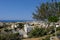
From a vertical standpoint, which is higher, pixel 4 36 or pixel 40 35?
pixel 4 36

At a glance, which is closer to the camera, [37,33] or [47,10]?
[37,33]

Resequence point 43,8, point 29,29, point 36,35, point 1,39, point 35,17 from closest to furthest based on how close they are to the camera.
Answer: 1. point 1,39
2. point 36,35
3. point 29,29
4. point 43,8
5. point 35,17

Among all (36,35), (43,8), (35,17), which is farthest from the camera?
(35,17)

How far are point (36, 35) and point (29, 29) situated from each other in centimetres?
340

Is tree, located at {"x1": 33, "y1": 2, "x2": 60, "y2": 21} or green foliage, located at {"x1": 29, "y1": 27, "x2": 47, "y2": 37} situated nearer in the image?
green foliage, located at {"x1": 29, "y1": 27, "x2": 47, "y2": 37}

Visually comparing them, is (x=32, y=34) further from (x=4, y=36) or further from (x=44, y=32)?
(x=4, y=36)

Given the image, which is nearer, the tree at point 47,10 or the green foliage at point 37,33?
the green foliage at point 37,33

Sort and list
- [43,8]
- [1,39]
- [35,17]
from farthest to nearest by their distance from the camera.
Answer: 1. [35,17]
2. [43,8]
3. [1,39]

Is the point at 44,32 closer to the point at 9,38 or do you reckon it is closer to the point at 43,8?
the point at 9,38

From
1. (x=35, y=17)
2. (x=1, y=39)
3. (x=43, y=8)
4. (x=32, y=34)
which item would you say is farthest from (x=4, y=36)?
(x=35, y=17)

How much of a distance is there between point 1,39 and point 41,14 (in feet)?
188

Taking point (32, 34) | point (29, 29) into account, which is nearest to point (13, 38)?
point (32, 34)

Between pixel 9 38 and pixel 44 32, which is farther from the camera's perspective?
pixel 44 32

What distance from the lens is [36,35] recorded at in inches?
1190
